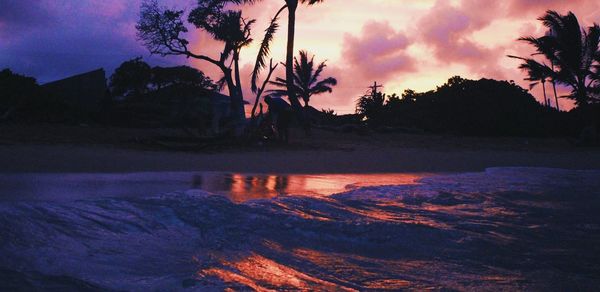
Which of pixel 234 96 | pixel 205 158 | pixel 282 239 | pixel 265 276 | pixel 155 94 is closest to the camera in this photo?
pixel 265 276

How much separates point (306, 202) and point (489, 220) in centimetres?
172

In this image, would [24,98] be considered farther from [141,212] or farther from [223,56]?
[141,212]

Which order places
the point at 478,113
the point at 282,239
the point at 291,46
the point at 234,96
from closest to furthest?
the point at 282,239 < the point at 234,96 < the point at 291,46 < the point at 478,113

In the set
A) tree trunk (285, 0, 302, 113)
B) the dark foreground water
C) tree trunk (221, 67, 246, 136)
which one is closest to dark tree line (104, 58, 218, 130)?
tree trunk (221, 67, 246, 136)

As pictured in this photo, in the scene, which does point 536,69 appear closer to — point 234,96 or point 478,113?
point 478,113

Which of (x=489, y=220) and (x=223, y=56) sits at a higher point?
(x=223, y=56)

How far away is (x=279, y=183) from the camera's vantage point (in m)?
6.80

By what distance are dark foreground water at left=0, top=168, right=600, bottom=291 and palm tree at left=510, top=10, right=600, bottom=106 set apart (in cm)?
1779

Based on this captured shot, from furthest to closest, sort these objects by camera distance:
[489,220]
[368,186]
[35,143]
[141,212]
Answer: [35,143], [368,186], [489,220], [141,212]

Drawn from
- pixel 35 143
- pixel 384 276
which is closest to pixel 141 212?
pixel 384 276

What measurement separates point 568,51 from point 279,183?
19125 millimetres

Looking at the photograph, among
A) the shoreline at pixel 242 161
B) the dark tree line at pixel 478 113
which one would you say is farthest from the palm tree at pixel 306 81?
the shoreline at pixel 242 161

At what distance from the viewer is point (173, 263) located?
2.89 meters

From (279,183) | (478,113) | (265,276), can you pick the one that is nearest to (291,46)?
Result: (279,183)
